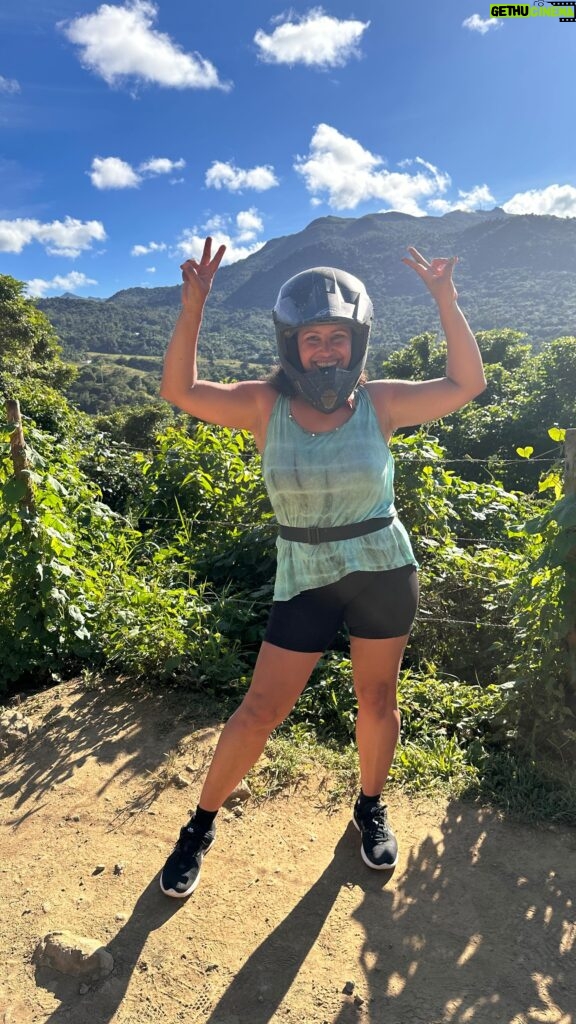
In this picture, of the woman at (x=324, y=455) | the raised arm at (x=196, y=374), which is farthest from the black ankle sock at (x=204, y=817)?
the raised arm at (x=196, y=374)

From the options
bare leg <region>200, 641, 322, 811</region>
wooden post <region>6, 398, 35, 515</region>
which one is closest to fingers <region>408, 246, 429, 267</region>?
bare leg <region>200, 641, 322, 811</region>

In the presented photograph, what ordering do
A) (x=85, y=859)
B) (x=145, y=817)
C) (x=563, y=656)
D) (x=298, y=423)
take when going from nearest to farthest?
(x=298, y=423) < (x=85, y=859) < (x=145, y=817) < (x=563, y=656)

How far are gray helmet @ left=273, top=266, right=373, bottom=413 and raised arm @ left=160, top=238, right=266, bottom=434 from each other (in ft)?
0.57

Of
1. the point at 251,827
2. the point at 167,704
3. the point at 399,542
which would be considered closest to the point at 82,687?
the point at 167,704

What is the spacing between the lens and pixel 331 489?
1.83 m

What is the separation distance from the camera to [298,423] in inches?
74.0

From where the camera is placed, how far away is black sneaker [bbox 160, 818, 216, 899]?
2041 millimetres

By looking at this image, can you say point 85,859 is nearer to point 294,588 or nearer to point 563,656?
point 294,588

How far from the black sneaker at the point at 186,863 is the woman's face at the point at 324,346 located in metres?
1.63

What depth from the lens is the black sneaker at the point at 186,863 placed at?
2.04 meters

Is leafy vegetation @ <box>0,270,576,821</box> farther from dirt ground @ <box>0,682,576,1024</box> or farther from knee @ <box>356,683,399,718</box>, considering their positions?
knee @ <box>356,683,399,718</box>

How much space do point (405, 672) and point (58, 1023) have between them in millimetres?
2281

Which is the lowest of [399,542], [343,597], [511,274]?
[343,597]

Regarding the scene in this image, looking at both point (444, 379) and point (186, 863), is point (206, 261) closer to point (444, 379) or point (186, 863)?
point (444, 379)
